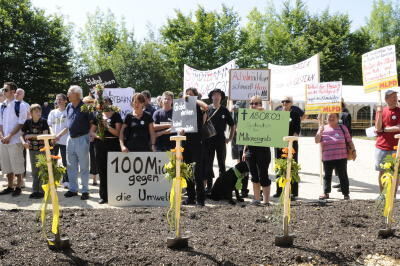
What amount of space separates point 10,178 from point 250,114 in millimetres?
4883

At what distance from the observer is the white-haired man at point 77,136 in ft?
27.6

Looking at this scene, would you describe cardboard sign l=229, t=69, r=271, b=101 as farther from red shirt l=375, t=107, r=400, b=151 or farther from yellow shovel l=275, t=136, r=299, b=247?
yellow shovel l=275, t=136, r=299, b=247

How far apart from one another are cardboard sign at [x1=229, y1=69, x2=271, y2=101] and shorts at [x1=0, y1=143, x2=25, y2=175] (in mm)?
4730

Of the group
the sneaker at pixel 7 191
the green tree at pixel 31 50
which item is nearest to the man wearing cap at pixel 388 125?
the sneaker at pixel 7 191

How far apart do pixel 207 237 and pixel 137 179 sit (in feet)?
9.22

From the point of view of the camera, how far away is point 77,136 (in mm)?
8453

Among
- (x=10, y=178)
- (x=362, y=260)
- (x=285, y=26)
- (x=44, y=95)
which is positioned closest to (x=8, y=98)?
(x=10, y=178)

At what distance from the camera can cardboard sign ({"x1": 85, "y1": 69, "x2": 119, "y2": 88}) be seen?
11.3 metres

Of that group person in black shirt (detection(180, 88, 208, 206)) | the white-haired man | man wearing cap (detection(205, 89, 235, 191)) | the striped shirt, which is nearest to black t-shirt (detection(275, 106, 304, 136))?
the striped shirt

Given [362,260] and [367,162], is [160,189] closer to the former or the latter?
[362,260]

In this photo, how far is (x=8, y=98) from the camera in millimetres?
8719

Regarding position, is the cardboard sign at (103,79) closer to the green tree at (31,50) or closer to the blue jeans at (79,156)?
the blue jeans at (79,156)

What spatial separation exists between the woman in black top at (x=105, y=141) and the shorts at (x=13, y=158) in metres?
1.55

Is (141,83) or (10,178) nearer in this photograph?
(10,178)
